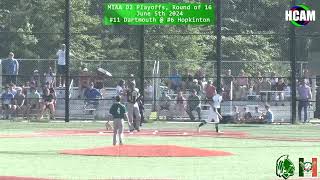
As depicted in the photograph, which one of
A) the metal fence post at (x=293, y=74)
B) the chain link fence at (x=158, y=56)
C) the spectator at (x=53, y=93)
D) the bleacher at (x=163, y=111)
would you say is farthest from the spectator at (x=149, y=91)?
Result: the metal fence post at (x=293, y=74)

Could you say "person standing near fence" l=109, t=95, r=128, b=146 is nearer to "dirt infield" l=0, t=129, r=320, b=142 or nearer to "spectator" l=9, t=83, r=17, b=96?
"dirt infield" l=0, t=129, r=320, b=142

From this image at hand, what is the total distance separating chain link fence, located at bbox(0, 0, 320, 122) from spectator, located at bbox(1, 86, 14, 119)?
0.65m

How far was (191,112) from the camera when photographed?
41188 mm

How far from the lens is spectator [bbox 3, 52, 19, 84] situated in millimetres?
40784

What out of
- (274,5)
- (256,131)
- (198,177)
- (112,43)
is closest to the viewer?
(198,177)

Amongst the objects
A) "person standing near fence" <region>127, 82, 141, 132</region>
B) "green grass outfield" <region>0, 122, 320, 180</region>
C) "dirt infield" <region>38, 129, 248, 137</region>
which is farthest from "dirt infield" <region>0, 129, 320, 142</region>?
"green grass outfield" <region>0, 122, 320, 180</region>

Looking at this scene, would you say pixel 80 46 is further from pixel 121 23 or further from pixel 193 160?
pixel 193 160

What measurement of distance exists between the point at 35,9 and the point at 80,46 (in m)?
4.02

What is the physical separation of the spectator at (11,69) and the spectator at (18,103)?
755mm

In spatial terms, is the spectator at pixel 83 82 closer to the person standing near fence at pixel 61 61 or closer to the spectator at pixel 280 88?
the person standing near fence at pixel 61 61

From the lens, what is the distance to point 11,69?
41125mm

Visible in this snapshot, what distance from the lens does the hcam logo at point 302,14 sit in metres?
42.4

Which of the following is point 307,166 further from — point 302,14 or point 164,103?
point 302,14

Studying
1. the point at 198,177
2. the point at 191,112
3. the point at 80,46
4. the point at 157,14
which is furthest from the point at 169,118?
the point at 198,177
